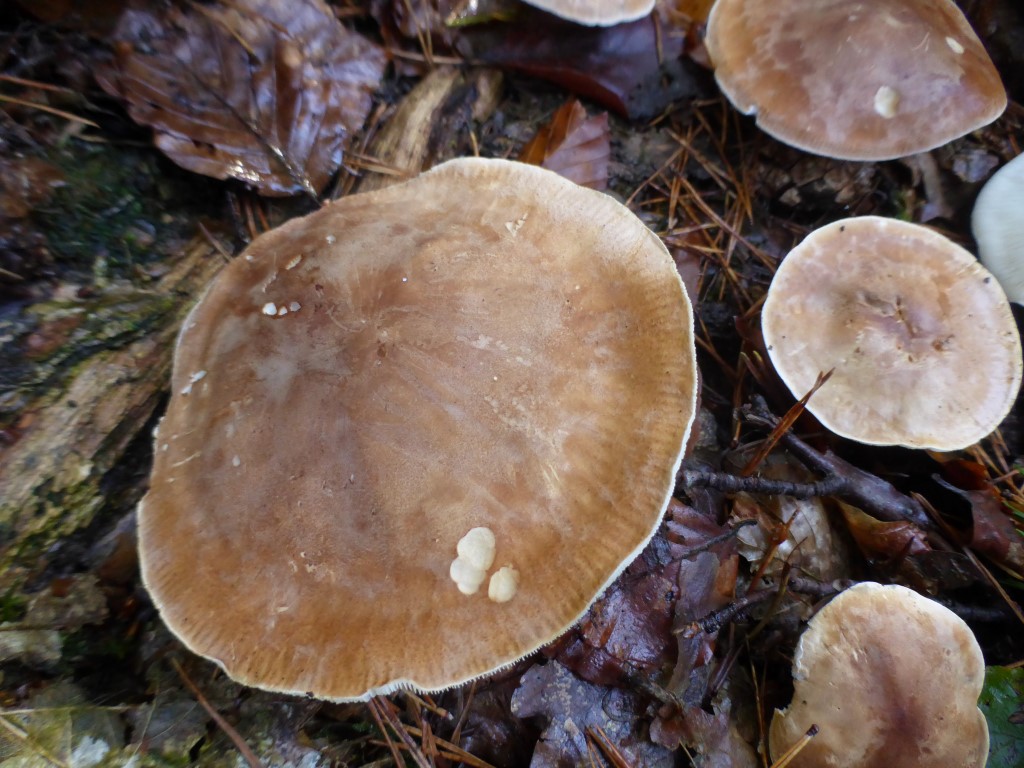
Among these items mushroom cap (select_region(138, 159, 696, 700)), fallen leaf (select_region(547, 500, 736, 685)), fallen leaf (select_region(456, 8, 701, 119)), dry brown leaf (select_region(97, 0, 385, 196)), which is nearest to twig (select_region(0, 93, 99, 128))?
dry brown leaf (select_region(97, 0, 385, 196))

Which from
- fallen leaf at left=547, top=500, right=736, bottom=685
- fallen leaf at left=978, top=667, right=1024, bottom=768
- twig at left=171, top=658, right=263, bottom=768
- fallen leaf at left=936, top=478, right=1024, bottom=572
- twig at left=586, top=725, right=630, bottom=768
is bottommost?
fallen leaf at left=978, top=667, right=1024, bottom=768

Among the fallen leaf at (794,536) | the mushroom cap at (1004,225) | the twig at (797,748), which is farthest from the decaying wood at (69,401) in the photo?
the mushroom cap at (1004,225)

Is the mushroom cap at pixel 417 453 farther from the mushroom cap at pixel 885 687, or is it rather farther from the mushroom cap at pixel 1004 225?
the mushroom cap at pixel 1004 225

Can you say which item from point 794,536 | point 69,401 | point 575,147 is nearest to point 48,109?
point 69,401

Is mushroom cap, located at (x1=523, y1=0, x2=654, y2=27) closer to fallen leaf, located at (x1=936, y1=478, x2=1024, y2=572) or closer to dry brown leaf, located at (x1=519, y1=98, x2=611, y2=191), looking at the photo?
dry brown leaf, located at (x1=519, y1=98, x2=611, y2=191)

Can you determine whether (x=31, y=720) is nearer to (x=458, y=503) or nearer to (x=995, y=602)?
(x=458, y=503)

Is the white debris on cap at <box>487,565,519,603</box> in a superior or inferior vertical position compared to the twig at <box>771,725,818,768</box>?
superior

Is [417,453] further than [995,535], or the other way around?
[995,535]

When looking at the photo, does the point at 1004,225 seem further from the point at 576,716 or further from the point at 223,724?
the point at 223,724
